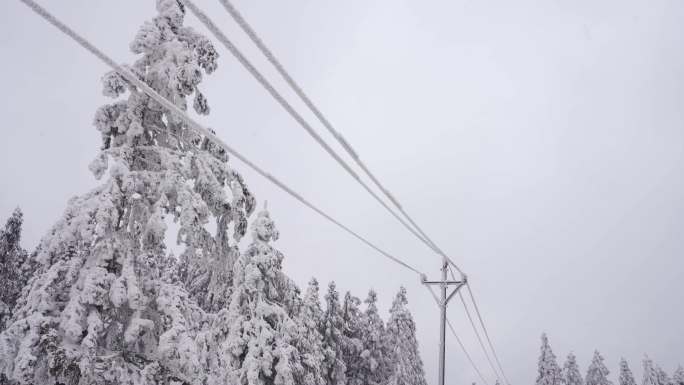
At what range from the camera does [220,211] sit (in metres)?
10.4

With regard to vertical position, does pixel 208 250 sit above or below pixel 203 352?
above

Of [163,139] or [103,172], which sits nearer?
[103,172]

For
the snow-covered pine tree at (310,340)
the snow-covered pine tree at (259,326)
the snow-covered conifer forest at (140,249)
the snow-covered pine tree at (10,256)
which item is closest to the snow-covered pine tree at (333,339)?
the snow-covered pine tree at (310,340)

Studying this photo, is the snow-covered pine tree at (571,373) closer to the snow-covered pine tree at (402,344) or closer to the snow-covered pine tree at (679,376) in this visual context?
the snow-covered pine tree at (679,376)

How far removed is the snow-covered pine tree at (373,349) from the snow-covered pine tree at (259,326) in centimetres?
2072

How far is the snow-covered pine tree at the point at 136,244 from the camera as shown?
311 inches

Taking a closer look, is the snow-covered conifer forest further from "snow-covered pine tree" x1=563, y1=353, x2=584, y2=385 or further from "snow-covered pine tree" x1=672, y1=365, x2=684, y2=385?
"snow-covered pine tree" x1=672, y1=365, x2=684, y2=385

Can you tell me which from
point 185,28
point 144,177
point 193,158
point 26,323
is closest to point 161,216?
point 144,177

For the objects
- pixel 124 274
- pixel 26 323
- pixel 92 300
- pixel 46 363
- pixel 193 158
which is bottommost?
pixel 46 363

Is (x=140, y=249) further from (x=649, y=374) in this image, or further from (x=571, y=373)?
(x=649, y=374)

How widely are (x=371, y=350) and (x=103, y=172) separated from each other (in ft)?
110

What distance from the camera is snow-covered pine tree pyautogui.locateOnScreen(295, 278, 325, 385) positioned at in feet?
76.6

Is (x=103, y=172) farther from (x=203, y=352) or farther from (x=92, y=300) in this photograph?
(x=203, y=352)

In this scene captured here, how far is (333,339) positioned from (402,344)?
7413 mm
